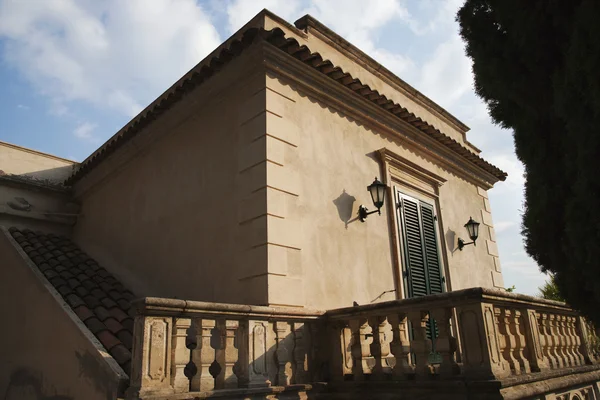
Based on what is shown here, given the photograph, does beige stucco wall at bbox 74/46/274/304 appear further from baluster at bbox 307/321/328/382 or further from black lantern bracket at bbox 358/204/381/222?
black lantern bracket at bbox 358/204/381/222

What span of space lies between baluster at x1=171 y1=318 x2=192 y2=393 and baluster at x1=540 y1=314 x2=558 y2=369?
3897mm

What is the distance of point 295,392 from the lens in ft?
16.1

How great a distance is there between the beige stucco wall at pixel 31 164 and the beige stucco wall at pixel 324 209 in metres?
7.89

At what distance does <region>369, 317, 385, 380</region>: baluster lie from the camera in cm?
489

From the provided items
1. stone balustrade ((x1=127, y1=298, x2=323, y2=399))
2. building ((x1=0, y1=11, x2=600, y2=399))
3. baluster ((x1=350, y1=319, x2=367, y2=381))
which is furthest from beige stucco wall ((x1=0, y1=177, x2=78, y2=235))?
baluster ((x1=350, y1=319, x2=367, y2=381))

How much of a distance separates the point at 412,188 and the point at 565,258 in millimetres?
4301

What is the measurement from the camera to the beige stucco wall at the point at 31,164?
11.2 metres

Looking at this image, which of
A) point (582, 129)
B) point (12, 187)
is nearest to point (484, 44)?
point (582, 129)

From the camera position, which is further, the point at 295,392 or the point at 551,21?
the point at 295,392

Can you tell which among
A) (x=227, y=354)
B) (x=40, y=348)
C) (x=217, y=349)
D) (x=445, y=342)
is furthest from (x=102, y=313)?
(x=445, y=342)

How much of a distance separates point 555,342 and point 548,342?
0.88 ft

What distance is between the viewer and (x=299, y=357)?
5.17 metres

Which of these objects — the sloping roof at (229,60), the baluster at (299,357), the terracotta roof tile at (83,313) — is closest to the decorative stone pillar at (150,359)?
the baluster at (299,357)

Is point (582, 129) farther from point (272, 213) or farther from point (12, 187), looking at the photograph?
point (12, 187)
